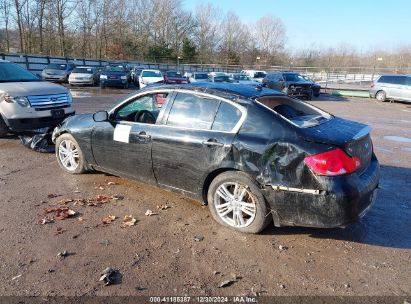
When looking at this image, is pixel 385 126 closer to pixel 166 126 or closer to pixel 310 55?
pixel 166 126

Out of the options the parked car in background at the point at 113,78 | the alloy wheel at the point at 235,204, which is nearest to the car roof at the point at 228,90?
the alloy wheel at the point at 235,204

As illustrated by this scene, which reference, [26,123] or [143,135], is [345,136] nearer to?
[143,135]

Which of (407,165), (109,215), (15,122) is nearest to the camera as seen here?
(109,215)

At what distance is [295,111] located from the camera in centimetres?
454

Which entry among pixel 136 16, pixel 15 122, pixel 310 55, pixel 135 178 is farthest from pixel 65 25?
pixel 135 178

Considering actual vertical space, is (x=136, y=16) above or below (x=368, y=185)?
above

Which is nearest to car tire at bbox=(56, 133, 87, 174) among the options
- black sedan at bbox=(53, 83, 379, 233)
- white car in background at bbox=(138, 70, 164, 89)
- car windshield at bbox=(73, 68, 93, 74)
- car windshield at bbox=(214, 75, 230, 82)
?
black sedan at bbox=(53, 83, 379, 233)

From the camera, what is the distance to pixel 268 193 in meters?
3.87

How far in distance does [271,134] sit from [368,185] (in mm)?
1119

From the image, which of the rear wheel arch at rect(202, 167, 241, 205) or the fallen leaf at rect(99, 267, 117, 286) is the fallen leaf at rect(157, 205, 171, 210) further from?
the fallen leaf at rect(99, 267, 117, 286)

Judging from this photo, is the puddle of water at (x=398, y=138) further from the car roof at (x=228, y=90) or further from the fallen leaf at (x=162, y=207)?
the fallen leaf at (x=162, y=207)

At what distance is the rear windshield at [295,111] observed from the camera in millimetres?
4144

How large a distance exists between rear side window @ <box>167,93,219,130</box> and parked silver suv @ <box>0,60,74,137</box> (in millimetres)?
4577

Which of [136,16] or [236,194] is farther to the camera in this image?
[136,16]
